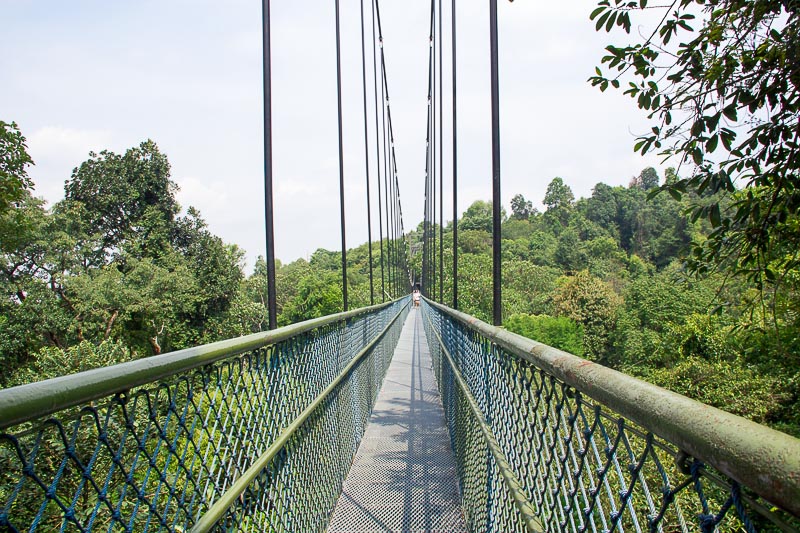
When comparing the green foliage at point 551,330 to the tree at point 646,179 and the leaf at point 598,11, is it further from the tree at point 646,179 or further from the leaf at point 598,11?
the tree at point 646,179

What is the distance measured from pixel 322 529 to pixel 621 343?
36.8 metres

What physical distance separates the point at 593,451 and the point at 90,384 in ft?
2.87

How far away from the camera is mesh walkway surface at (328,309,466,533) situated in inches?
111

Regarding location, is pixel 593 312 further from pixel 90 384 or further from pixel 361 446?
pixel 90 384

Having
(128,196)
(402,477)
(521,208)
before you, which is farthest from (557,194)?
(402,477)

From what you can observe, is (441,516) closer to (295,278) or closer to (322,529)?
(322,529)

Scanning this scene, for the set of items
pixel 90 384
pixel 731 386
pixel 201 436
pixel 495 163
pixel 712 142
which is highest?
pixel 495 163

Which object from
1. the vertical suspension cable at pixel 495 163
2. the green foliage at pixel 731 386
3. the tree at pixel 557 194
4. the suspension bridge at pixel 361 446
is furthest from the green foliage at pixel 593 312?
the tree at pixel 557 194

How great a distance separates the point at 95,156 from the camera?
28141 millimetres

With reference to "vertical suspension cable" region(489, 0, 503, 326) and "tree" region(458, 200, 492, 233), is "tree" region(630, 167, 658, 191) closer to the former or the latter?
"tree" region(458, 200, 492, 233)

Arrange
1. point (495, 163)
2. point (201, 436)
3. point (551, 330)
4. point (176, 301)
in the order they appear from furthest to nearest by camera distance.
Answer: point (551, 330) → point (176, 301) → point (495, 163) → point (201, 436)

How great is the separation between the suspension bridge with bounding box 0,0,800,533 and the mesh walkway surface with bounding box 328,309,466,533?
0.02 m

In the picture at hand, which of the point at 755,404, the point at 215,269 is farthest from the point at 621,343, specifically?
the point at 215,269

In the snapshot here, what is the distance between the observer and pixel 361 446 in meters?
4.07
